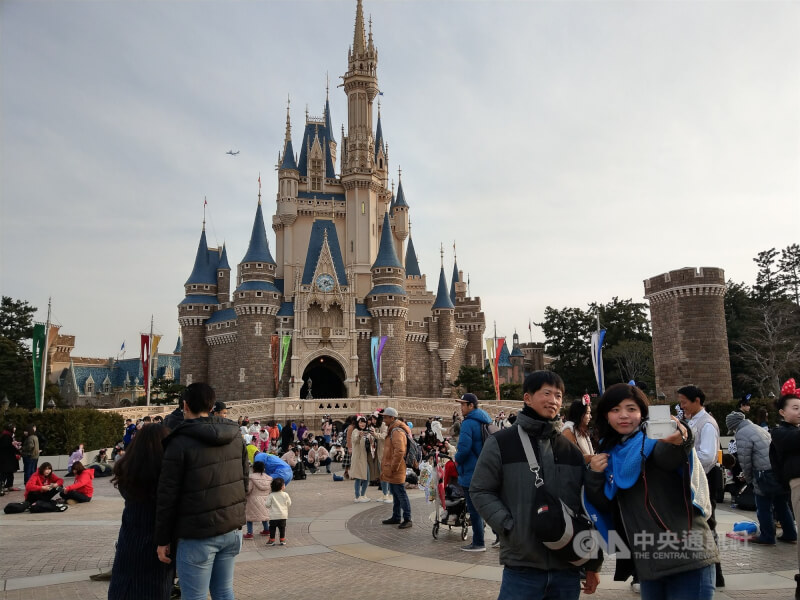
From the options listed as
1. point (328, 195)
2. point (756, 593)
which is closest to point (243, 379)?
point (328, 195)

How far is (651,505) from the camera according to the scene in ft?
10.4

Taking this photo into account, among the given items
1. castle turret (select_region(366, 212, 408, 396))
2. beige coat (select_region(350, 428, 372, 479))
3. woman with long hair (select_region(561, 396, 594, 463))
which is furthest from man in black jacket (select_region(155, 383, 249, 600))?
castle turret (select_region(366, 212, 408, 396))

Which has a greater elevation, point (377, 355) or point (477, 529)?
point (377, 355)

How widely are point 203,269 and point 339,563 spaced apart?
46.8 meters

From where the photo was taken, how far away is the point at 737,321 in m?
45.0

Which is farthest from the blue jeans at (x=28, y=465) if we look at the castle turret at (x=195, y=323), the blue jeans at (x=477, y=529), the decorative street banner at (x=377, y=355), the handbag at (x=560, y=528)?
the castle turret at (x=195, y=323)

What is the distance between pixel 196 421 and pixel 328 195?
51739 mm

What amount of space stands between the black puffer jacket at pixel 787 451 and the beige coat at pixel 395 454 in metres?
5.03

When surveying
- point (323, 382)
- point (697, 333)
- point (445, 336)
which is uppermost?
point (445, 336)

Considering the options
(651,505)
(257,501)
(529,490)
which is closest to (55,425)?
(257,501)

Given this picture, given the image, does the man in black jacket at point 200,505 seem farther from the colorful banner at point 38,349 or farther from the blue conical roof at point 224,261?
the blue conical roof at point 224,261

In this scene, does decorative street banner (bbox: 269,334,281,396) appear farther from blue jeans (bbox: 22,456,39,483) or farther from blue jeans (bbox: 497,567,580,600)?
blue jeans (bbox: 497,567,580,600)

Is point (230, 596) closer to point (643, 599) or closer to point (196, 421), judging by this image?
point (196, 421)

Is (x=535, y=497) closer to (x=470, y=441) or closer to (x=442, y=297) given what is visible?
(x=470, y=441)
